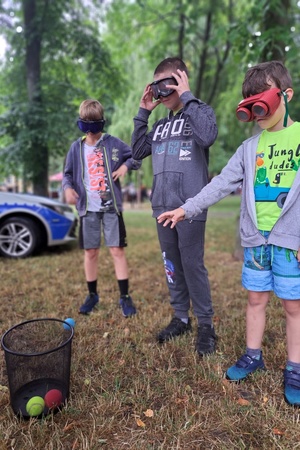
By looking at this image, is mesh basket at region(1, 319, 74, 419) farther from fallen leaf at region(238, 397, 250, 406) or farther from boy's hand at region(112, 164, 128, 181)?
boy's hand at region(112, 164, 128, 181)

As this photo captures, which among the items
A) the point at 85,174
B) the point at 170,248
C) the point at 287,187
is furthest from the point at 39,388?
the point at 85,174

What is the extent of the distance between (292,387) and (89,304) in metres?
1.95

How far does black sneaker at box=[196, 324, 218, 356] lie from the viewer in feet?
7.97

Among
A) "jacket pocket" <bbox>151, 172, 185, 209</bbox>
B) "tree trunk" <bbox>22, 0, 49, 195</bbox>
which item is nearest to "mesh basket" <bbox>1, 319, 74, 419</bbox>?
"jacket pocket" <bbox>151, 172, 185, 209</bbox>

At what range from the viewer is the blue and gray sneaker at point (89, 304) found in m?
3.26

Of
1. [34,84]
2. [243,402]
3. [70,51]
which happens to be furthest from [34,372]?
[70,51]

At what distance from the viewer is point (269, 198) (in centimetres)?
197

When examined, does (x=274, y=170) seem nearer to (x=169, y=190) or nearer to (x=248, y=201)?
(x=248, y=201)

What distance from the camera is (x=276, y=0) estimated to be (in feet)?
13.8

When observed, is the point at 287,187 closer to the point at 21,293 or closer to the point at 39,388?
the point at 39,388

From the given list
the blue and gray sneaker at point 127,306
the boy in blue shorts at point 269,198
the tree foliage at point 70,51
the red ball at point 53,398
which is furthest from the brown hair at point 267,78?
the tree foliage at point 70,51

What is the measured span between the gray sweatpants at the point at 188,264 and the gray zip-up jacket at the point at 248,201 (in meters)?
0.43

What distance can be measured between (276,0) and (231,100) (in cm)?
874

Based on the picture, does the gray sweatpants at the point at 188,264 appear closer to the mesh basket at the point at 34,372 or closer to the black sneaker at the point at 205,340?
the black sneaker at the point at 205,340
